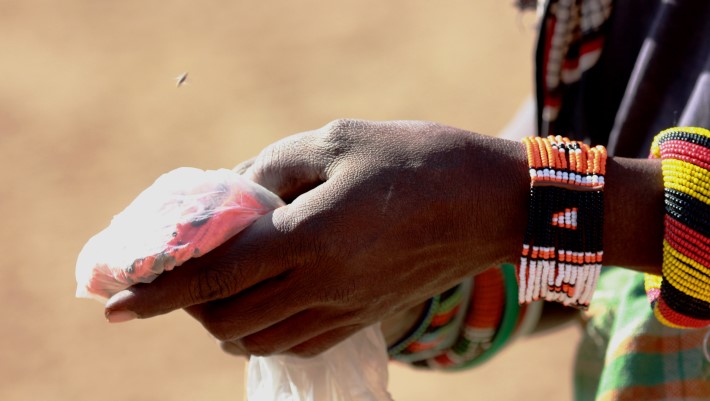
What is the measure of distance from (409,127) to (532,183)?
20 cm

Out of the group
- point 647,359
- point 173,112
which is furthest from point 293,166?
point 173,112

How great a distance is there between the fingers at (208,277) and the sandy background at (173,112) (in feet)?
8.37

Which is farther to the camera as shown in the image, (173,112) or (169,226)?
(173,112)

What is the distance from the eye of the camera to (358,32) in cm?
593

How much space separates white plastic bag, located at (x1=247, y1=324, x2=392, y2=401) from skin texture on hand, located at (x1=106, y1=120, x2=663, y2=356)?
167 millimetres

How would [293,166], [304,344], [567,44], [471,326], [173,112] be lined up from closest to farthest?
1. [293,166]
2. [304,344]
3. [567,44]
4. [471,326]
5. [173,112]

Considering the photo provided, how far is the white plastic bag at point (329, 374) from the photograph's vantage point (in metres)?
1.67

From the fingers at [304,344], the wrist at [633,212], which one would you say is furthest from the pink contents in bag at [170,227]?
the wrist at [633,212]

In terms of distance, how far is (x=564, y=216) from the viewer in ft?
4.54

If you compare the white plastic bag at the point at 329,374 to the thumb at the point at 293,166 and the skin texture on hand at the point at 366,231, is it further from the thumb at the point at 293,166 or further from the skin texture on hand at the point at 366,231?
the thumb at the point at 293,166

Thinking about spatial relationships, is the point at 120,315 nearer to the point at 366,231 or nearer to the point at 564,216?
the point at 366,231

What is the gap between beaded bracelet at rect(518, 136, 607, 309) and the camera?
1387mm

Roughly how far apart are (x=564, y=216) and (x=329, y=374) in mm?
540

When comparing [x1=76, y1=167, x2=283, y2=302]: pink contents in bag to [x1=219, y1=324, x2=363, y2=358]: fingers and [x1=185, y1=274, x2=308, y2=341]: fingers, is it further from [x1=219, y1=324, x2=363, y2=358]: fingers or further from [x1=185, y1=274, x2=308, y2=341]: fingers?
[x1=219, y1=324, x2=363, y2=358]: fingers
